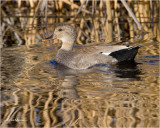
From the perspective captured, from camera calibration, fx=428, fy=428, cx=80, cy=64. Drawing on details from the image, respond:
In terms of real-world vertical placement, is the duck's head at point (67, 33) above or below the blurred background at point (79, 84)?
above

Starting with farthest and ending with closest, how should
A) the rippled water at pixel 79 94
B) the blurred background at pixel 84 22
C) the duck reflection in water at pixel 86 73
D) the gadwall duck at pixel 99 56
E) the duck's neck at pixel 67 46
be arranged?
1. the blurred background at pixel 84 22
2. the duck's neck at pixel 67 46
3. the gadwall duck at pixel 99 56
4. the duck reflection in water at pixel 86 73
5. the rippled water at pixel 79 94

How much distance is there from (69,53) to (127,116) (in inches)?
155

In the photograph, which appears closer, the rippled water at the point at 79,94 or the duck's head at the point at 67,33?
the rippled water at the point at 79,94

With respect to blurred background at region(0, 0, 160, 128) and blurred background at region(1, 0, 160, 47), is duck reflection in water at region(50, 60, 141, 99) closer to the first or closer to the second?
blurred background at region(0, 0, 160, 128)

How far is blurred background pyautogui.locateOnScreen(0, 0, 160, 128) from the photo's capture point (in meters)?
5.00

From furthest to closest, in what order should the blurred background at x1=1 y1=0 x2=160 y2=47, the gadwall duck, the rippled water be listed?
the blurred background at x1=1 y1=0 x2=160 y2=47
the gadwall duck
the rippled water

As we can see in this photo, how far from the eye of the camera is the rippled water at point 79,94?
16.2ft

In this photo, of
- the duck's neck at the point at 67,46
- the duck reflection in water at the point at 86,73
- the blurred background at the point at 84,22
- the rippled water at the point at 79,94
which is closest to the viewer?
the rippled water at the point at 79,94

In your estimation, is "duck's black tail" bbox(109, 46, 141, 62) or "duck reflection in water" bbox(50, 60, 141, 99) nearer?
"duck reflection in water" bbox(50, 60, 141, 99)

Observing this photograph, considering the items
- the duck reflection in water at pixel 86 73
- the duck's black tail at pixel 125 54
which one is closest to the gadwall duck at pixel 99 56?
the duck's black tail at pixel 125 54

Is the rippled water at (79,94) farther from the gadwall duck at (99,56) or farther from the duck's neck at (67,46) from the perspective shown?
the duck's neck at (67,46)

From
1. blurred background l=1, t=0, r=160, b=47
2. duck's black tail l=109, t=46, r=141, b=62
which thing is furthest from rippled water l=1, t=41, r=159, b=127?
blurred background l=1, t=0, r=160, b=47

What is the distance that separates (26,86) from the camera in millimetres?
6578

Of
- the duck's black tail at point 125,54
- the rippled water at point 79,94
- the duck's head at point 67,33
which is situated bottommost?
the rippled water at point 79,94
